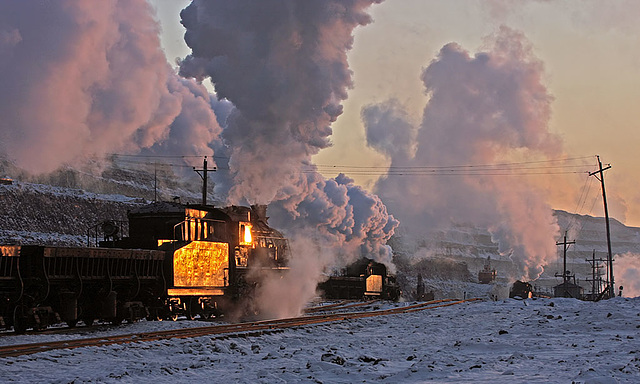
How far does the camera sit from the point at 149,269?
77.1 feet

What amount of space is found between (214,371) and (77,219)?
66.9 m

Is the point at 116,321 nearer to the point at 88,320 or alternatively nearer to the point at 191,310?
the point at 88,320

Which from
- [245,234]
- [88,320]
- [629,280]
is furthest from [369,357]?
[629,280]

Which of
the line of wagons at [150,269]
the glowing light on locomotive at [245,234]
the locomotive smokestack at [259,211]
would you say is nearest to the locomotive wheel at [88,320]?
the line of wagons at [150,269]

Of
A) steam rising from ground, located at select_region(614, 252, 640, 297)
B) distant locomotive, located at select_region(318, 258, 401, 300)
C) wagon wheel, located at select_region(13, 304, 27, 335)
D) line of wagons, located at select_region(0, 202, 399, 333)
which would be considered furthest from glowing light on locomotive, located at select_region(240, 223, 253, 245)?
steam rising from ground, located at select_region(614, 252, 640, 297)

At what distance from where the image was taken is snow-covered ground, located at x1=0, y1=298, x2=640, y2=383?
11953mm

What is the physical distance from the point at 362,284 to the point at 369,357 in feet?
111

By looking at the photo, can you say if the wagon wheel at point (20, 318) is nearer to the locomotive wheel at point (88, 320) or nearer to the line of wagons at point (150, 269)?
the line of wagons at point (150, 269)

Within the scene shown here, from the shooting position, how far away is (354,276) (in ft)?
164

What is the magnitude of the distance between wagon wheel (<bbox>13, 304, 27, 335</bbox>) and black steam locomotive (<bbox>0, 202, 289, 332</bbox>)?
3 centimetres

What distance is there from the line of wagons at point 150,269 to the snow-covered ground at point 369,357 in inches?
51.6

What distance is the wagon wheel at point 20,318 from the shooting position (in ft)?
59.5

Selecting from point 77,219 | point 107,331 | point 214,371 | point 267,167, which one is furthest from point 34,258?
point 77,219

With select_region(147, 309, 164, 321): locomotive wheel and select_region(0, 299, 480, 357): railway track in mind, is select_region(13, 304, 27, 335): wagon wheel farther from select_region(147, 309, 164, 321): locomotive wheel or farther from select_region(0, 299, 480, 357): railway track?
select_region(147, 309, 164, 321): locomotive wheel
